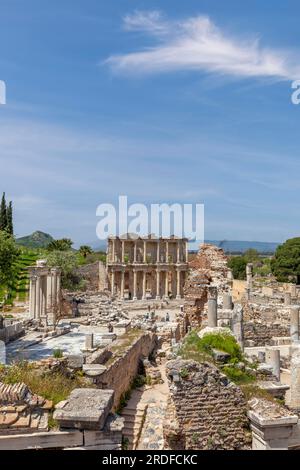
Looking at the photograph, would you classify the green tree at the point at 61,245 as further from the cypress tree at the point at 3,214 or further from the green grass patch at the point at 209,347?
the green grass patch at the point at 209,347

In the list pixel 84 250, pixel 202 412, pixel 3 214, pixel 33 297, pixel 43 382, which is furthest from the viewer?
pixel 84 250

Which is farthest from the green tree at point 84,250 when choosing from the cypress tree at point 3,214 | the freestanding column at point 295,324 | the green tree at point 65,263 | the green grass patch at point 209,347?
the green grass patch at point 209,347

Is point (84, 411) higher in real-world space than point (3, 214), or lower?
lower

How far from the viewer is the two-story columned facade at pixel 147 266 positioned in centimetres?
6975

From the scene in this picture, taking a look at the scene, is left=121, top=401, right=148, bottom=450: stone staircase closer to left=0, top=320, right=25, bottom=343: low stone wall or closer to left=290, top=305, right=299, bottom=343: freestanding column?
left=0, top=320, right=25, bottom=343: low stone wall

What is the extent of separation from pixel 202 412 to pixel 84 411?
3587 millimetres

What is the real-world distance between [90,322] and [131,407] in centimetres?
1632

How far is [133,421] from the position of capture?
40.5 ft

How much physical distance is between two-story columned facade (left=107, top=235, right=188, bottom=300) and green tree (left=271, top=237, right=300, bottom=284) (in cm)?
1499

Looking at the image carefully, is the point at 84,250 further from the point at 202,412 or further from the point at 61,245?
the point at 202,412

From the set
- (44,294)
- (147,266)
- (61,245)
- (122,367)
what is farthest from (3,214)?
(122,367)

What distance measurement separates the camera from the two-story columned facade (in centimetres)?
6975

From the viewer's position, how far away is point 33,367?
8.99 meters
